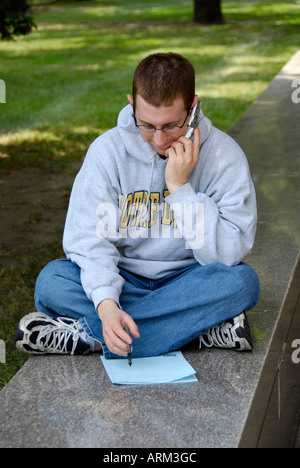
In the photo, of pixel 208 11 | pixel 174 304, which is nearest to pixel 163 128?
pixel 174 304

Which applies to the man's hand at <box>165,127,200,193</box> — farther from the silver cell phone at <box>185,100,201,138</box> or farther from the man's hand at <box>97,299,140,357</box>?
the man's hand at <box>97,299,140,357</box>

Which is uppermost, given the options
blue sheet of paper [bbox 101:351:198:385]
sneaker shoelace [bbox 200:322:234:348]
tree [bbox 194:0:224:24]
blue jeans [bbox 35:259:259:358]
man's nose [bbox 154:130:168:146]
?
man's nose [bbox 154:130:168:146]

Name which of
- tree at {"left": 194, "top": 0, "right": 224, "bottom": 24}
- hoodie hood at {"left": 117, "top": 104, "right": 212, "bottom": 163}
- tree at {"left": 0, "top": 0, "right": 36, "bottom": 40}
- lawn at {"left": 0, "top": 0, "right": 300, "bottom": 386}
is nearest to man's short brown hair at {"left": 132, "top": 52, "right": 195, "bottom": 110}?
hoodie hood at {"left": 117, "top": 104, "right": 212, "bottom": 163}

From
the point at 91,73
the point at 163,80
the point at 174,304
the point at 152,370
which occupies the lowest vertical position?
the point at 91,73

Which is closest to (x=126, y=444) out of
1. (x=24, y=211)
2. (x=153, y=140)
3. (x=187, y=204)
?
(x=187, y=204)

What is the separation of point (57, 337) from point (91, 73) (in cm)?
887

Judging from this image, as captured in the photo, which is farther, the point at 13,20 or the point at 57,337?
the point at 13,20

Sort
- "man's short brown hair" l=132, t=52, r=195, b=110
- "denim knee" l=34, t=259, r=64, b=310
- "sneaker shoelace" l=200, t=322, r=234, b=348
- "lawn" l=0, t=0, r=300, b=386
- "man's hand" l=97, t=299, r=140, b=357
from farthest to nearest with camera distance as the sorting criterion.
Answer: "lawn" l=0, t=0, r=300, b=386 → "denim knee" l=34, t=259, r=64, b=310 → "sneaker shoelace" l=200, t=322, r=234, b=348 → "man's short brown hair" l=132, t=52, r=195, b=110 → "man's hand" l=97, t=299, r=140, b=357

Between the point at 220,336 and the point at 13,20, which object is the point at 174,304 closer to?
the point at 220,336

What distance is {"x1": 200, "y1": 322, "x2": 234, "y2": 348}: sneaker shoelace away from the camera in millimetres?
2822

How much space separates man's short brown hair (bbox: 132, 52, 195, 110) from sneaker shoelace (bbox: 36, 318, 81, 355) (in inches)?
37.5

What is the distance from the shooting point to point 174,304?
9.25 feet

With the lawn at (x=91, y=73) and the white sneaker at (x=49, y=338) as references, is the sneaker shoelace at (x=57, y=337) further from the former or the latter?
the lawn at (x=91, y=73)
